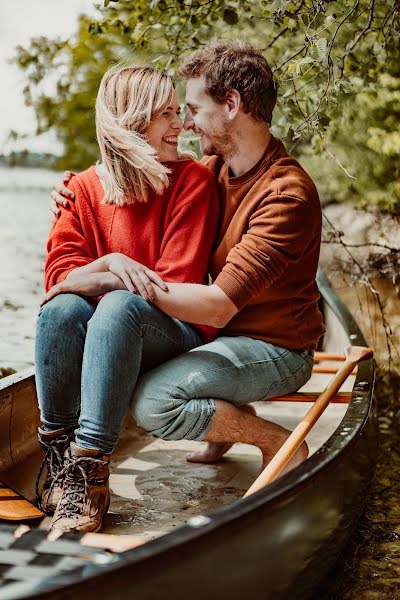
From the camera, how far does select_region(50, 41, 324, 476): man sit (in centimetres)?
235

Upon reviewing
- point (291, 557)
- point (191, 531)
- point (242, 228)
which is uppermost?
point (242, 228)

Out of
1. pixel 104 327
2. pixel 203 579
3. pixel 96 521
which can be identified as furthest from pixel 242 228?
pixel 203 579

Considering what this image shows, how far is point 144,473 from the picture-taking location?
2.94 m

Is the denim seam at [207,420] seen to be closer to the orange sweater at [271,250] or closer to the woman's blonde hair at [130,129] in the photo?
the orange sweater at [271,250]

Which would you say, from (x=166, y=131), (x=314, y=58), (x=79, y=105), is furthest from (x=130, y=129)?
(x=79, y=105)

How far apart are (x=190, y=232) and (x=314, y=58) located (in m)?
1.12

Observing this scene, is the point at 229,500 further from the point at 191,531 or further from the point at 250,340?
the point at 191,531

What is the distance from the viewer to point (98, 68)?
1627cm

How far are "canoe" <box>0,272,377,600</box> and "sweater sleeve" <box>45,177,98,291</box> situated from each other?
1.20 feet

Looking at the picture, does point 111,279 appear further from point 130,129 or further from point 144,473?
point 144,473

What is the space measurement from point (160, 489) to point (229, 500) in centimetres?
23

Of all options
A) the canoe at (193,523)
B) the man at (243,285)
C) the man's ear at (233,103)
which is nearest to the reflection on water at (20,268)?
the canoe at (193,523)

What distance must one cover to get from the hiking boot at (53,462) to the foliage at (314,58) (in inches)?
49.2

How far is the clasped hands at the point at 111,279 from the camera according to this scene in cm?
231
